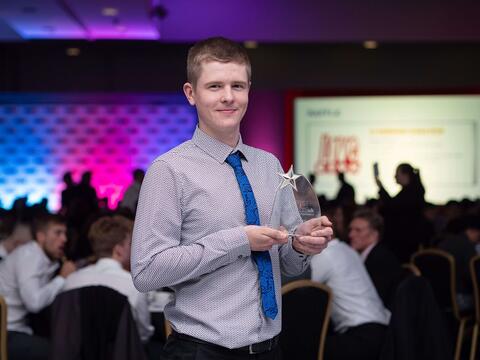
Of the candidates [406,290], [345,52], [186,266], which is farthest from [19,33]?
[186,266]

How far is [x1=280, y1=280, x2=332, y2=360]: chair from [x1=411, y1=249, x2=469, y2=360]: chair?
7.19 ft

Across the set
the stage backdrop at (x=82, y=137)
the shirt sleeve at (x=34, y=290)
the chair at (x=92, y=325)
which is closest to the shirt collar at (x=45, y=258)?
the shirt sleeve at (x=34, y=290)

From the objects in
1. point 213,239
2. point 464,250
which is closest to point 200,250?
point 213,239

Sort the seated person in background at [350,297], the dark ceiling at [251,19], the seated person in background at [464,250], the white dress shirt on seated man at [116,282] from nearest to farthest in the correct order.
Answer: the white dress shirt on seated man at [116,282]
the seated person in background at [350,297]
the seated person in background at [464,250]
the dark ceiling at [251,19]

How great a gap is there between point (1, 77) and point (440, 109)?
6930 millimetres

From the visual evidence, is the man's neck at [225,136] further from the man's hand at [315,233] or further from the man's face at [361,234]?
the man's face at [361,234]

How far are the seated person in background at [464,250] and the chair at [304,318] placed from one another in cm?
241

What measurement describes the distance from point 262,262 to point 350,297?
249cm

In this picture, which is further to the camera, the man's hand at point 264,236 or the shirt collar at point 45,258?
the shirt collar at point 45,258

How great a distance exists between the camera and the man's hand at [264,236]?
5.92ft

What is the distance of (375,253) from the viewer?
4.91 meters

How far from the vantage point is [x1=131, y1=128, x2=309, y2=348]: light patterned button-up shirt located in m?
1.82

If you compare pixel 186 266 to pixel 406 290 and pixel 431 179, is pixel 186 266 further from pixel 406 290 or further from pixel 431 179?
pixel 431 179

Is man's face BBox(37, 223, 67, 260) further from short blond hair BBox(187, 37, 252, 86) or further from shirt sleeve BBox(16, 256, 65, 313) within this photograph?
short blond hair BBox(187, 37, 252, 86)
